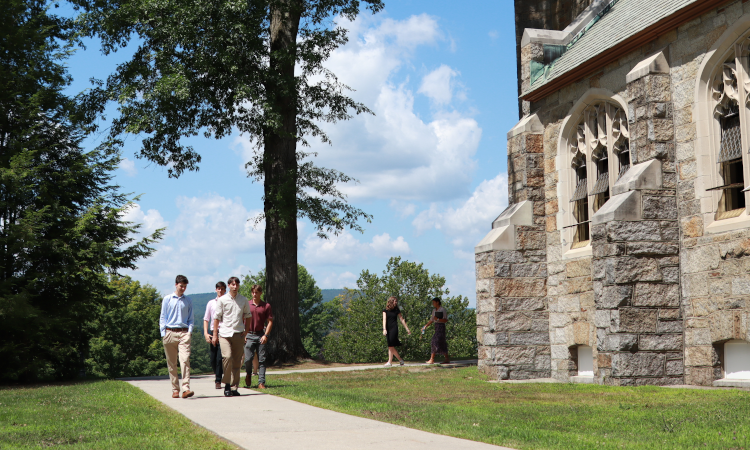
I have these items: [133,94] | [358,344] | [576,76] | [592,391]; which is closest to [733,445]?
[592,391]

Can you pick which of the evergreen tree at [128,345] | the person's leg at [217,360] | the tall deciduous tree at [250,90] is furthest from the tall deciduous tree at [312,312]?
the person's leg at [217,360]

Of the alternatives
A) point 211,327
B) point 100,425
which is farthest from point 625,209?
point 100,425

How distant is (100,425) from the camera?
7621mm

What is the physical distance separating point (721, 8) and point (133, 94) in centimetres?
1313

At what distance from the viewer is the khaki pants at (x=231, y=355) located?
1069cm

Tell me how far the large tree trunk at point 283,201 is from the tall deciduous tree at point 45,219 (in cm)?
331

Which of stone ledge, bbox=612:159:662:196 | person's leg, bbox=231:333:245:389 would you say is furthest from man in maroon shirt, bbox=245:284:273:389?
stone ledge, bbox=612:159:662:196

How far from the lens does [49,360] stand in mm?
17531

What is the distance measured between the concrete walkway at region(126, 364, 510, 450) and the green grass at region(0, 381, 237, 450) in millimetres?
239

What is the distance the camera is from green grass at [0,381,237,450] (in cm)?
644

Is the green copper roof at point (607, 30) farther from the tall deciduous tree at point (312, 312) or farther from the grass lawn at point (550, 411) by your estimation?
the tall deciduous tree at point (312, 312)

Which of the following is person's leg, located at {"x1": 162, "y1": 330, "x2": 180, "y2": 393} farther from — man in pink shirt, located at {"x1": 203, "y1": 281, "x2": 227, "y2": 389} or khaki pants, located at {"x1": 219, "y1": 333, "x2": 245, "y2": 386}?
man in pink shirt, located at {"x1": 203, "y1": 281, "x2": 227, "y2": 389}

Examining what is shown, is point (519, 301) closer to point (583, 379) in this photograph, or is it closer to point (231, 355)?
point (583, 379)

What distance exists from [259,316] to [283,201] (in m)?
6.79
